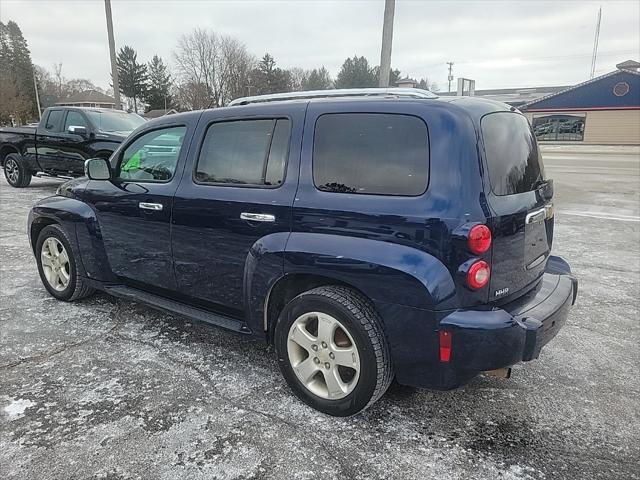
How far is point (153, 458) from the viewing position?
7.88ft

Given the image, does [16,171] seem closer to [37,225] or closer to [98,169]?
[37,225]

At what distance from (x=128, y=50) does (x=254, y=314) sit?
73589mm

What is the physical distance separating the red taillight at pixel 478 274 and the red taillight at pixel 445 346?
27 centimetres

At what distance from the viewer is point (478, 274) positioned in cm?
238

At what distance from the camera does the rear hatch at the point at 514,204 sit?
2.47 meters

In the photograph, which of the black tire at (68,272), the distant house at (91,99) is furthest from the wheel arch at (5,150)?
the distant house at (91,99)

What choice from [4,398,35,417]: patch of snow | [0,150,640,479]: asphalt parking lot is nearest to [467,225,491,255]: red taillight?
[0,150,640,479]: asphalt parking lot

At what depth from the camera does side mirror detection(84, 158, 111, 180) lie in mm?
3867

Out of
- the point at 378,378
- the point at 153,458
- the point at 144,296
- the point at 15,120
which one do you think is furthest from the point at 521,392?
the point at 15,120

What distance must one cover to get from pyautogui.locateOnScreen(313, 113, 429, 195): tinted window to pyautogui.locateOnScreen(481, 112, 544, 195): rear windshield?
0.37 metres

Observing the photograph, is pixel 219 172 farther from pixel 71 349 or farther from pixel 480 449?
pixel 480 449

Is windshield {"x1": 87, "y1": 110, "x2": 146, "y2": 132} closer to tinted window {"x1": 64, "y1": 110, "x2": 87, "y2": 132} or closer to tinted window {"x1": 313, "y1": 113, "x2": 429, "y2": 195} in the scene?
tinted window {"x1": 64, "y1": 110, "x2": 87, "y2": 132}

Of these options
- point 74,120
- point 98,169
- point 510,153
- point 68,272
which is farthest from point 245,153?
point 74,120

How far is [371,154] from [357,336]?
0.98m
